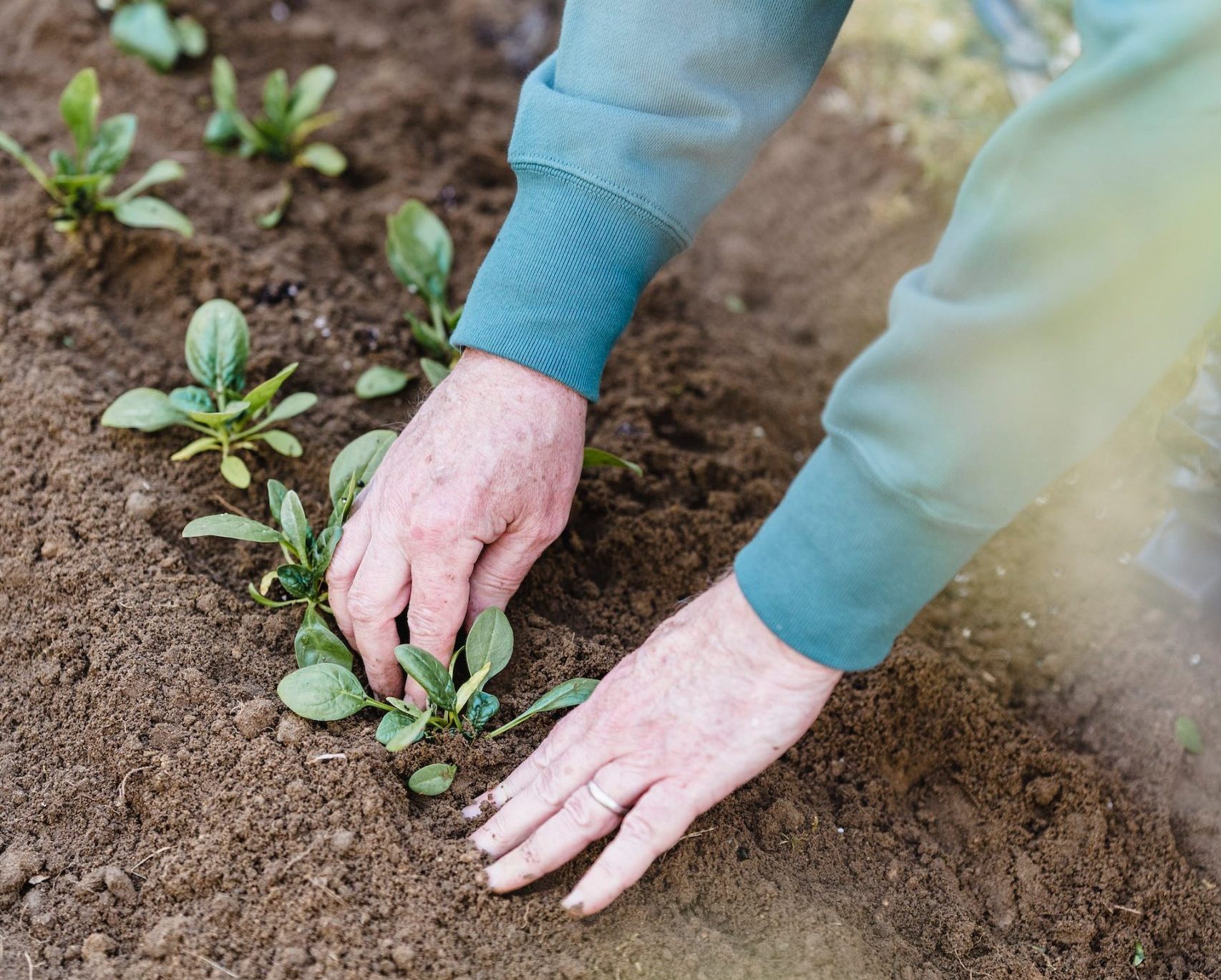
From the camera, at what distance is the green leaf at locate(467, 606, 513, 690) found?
5.99ft

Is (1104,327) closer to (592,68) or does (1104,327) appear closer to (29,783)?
(592,68)

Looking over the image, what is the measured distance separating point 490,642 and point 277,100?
70.3 inches

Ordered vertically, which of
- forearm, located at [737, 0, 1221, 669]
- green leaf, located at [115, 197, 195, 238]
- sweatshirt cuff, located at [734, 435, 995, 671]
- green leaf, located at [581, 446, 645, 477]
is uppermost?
forearm, located at [737, 0, 1221, 669]

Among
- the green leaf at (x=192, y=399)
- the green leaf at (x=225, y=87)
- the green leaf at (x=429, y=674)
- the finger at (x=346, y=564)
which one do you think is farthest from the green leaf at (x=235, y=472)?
the green leaf at (x=225, y=87)

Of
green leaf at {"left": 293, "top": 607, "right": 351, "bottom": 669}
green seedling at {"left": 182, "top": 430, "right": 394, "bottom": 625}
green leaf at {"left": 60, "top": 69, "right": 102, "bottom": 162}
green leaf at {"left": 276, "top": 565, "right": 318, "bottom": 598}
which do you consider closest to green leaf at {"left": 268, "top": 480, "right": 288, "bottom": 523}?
green seedling at {"left": 182, "top": 430, "right": 394, "bottom": 625}

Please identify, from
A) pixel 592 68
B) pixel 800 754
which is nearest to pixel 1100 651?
pixel 800 754

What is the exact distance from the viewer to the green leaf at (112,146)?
257 centimetres

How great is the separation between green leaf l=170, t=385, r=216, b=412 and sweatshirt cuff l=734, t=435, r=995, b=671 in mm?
1260

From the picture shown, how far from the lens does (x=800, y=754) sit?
77.2 inches

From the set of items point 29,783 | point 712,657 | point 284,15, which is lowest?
point 29,783

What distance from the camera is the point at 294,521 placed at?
6.26ft

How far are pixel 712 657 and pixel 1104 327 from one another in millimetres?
645

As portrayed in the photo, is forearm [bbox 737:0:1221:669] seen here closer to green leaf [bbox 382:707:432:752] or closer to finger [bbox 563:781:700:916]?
finger [bbox 563:781:700:916]

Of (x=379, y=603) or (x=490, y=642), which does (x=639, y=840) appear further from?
(x=379, y=603)
